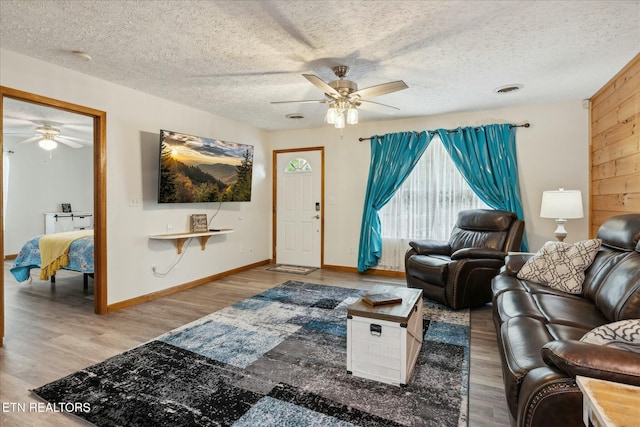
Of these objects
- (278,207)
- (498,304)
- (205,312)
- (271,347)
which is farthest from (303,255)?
(498,304)

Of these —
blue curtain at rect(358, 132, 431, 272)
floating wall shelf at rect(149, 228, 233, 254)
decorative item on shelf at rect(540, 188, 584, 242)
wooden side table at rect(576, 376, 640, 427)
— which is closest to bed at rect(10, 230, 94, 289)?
floating wall shelf at rect(149, 228, 233, 254)

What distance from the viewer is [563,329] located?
5.69 ft

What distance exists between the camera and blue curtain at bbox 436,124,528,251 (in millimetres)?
4309

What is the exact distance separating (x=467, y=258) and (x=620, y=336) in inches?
90.9

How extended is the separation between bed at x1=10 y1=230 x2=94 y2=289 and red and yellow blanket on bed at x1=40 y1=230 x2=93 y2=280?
0.11 ft

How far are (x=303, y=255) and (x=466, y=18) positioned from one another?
4.39 m

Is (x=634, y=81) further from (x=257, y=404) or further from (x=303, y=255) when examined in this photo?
(x=303, y=255)

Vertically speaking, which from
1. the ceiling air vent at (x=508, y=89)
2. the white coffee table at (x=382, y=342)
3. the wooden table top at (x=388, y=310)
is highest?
the ceiling air vent at (x=508, y=89)

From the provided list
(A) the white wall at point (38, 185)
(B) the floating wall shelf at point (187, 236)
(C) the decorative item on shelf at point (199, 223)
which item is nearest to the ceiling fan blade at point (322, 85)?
(B) the floating wall shelf at point (187, 236)

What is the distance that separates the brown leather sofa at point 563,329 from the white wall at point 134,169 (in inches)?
145

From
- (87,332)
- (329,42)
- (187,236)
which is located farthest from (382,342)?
(187,236)

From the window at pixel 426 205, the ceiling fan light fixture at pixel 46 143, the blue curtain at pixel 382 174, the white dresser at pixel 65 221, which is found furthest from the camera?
the white dresser at pixel 65 221

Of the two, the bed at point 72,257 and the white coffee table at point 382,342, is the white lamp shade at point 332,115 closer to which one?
the white coffee table at point 382,342

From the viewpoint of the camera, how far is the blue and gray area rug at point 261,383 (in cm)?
178
